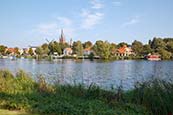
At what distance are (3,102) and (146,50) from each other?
14051 cm

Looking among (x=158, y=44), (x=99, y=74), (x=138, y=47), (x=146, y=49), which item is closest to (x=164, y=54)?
(x=158, y=44)

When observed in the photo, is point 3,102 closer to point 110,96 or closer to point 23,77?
point 110,96

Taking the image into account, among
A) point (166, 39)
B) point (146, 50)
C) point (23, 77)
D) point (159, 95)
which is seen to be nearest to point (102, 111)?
point (159, 95)

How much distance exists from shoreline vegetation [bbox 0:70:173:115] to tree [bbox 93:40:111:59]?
11228 cm

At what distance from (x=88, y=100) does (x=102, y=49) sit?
116m

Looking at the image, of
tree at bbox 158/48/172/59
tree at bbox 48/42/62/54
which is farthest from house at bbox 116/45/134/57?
tree at bbox 48/42/62/54

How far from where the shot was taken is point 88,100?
10.3 metres

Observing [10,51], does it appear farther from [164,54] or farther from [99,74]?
[99,74]

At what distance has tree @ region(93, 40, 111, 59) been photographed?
409 ft

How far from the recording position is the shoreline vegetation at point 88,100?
8.66m

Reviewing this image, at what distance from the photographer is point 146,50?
145750 millimetres

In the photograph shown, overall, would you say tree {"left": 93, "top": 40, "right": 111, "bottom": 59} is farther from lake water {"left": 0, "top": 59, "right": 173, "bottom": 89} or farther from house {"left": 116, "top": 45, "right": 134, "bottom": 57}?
lake water {"left": 0, "top": 59, "right": 173, "bottom": 89}

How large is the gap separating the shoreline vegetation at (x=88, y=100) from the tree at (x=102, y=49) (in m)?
112

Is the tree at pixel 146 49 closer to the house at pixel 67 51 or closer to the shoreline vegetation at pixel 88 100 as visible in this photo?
the house at pixel 67 51
